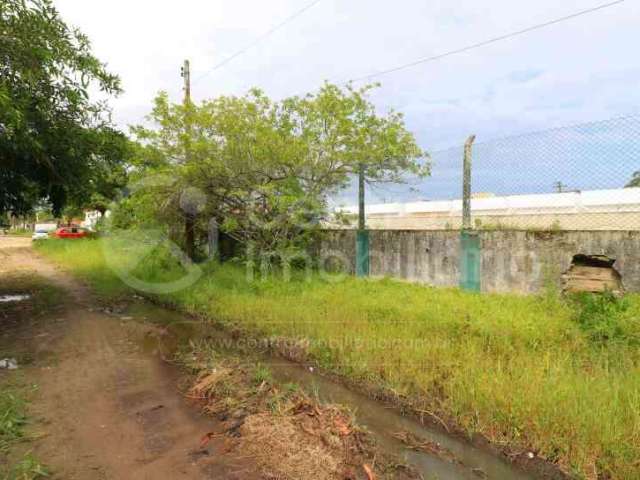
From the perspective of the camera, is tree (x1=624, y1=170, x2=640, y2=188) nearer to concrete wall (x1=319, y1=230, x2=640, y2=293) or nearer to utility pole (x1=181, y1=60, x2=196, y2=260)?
concrete wall (x1=319, y1=230, x2=640, y2=293)

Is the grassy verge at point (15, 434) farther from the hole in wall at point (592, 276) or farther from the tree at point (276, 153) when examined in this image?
the hole in wall at point (592, 276)

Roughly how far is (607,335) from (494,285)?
185 cm

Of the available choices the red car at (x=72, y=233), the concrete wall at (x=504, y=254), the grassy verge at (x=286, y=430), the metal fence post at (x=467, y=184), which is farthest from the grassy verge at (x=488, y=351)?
the red car at (x=72, y=233)

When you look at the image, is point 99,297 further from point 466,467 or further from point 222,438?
point 466,467

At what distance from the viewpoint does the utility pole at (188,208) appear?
7627 millimetres

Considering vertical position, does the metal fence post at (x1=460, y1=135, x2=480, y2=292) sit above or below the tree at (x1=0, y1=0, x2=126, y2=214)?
below

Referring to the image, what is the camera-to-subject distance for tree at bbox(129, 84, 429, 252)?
7148mm

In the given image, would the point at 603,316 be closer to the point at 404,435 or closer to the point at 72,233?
the point at 404,435

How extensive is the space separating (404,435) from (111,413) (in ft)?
8.02

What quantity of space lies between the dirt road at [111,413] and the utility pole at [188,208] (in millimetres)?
3194

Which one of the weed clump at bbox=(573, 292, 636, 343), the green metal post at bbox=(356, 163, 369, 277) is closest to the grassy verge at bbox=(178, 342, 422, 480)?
the weed clump at bbox=(573, 292, 636, 343)

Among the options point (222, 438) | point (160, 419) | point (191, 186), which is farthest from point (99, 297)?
point (222, 438)

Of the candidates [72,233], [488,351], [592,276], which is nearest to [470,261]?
[592,276]

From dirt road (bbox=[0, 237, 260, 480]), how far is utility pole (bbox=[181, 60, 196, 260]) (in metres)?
3.19
